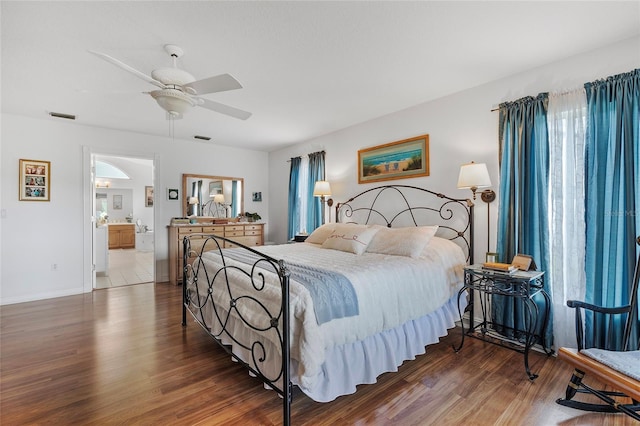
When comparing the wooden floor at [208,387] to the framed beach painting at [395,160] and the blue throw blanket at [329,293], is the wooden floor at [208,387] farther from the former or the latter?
the framed beach painting at [395,160]

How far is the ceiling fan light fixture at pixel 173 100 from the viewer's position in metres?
2.23

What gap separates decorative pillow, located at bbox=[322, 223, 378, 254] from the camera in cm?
322

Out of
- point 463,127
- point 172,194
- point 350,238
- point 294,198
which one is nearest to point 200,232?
point 172,194

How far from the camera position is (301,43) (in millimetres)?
2367

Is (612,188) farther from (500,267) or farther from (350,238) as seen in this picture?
(350,238)

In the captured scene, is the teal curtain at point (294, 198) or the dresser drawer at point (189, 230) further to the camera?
the teal curtain at point (294, 198)

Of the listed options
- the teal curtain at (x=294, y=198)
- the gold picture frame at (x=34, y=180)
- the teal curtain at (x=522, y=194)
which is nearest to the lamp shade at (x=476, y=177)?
the teal curtain at (x=522, y=194)

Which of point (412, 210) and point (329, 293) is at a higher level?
point (412, 210)

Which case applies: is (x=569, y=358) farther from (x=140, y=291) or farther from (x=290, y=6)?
(x=140, y=291)

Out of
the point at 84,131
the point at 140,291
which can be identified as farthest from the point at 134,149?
the point at 140,291

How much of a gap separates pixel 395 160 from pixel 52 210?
4989 millimetres

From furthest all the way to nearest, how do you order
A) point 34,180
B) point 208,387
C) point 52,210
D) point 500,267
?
point 52,210 → point 34,180 → point 500,267 → point 208,387

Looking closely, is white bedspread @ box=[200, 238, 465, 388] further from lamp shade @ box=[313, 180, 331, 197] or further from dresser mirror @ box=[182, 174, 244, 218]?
dresser mirror @ box=[182, 174, 244, 218]

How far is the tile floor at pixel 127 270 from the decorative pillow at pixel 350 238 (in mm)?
3804
